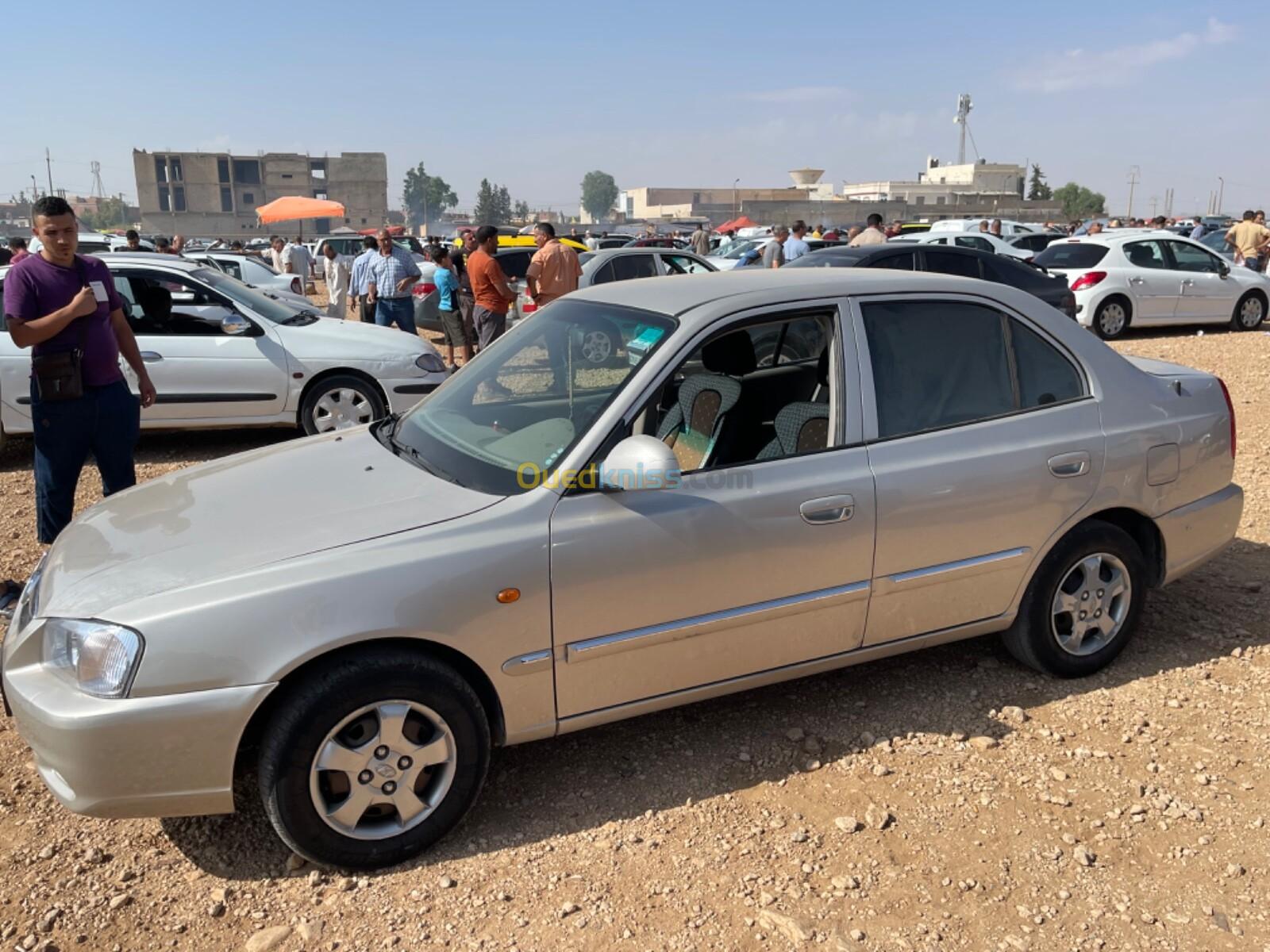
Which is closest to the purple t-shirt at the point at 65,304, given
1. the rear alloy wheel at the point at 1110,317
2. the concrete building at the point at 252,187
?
the rear alloy wheel at the point at 1110,317

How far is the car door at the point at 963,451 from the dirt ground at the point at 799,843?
51 centimetres

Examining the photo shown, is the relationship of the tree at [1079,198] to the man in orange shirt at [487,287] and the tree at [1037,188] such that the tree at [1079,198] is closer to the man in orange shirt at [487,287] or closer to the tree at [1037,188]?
the tree at [1037,188]

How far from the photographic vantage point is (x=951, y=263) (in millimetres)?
10789

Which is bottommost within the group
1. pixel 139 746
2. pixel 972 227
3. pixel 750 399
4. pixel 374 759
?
pixel 374 759

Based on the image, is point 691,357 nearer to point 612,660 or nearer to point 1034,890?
point 612,660

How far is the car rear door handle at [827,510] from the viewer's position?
3.23m

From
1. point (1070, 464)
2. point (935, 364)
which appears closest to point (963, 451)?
point (935, 364)

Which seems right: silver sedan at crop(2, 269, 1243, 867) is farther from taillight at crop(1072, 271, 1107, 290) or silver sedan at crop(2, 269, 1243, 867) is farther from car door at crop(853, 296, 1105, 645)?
taillight at crop(1072, 271, 1107, 290)

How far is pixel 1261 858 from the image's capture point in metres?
2.92

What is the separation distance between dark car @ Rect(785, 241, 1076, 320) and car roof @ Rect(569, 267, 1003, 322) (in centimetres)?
605

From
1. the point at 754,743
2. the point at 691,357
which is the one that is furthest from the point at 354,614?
the point at 754,743

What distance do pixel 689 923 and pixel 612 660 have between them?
786 mm

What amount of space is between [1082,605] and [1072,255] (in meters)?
11.4

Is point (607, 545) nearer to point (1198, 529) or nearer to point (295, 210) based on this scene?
point (1198, 529)
